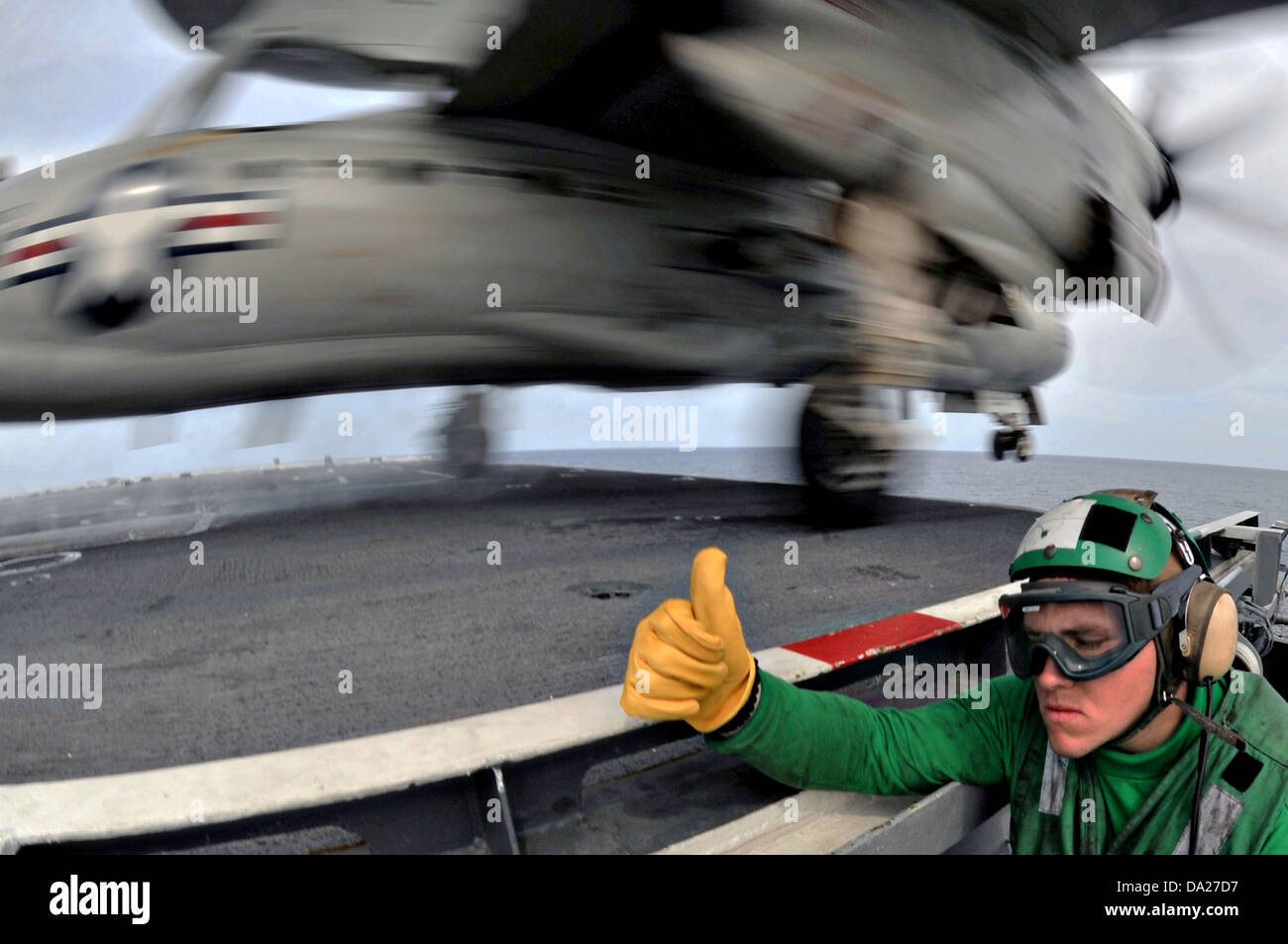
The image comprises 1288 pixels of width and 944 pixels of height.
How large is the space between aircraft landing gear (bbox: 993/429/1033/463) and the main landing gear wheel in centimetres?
435

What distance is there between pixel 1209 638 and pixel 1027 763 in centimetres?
44

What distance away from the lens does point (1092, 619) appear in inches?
52.4

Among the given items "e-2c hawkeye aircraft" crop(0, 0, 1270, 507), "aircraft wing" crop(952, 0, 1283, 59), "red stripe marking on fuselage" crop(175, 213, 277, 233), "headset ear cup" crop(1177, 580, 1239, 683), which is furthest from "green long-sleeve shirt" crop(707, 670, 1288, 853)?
"aircraft wing" crop(952, 0, 1283, 59)

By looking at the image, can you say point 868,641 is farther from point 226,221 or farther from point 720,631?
point 226,221

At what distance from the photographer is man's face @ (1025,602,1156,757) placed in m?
1.32

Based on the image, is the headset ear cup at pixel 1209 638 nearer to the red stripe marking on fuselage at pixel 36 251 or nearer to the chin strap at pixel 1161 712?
the chin strap at pixel 1161 712

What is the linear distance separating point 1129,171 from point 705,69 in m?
4.93

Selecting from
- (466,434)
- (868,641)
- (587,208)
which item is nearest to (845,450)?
(587,208)

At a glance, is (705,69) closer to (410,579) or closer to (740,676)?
(410,579)

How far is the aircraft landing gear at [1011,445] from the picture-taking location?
31.4 feet

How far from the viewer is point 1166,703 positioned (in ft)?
4.33

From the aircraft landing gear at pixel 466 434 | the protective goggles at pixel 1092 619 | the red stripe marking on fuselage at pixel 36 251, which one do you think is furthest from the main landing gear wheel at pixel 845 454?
the aircraft landing gear at pixel 466 434

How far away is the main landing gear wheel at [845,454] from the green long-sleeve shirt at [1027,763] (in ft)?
14.1
